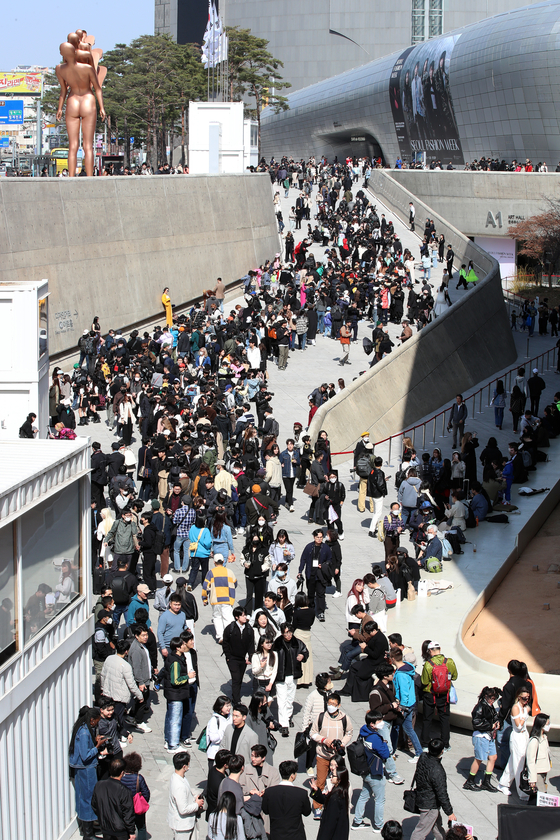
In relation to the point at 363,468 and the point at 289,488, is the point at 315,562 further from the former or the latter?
the point at 363,468

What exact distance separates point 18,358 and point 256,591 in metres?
5.41

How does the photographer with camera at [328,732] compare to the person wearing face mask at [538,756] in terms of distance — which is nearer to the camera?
the photographer with camera at [328,732]

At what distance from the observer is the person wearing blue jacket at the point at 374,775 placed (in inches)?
325

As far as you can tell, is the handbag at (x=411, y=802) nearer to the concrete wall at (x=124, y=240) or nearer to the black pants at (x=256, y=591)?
the black pants at (x=256, y=591)

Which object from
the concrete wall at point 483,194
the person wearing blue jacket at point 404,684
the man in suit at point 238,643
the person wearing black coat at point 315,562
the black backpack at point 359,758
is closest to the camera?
the black backpack at point 359,758

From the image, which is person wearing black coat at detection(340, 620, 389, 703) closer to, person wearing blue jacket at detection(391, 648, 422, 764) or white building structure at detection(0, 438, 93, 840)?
person wearing blue jacket at detection(391, 648, 422, 764)

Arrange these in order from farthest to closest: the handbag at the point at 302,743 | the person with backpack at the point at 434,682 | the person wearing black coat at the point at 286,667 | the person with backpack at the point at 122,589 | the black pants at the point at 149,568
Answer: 1. the black pants at the point at 149,568
2. the person with backpack at the point at 122,589
3. the person with backpack at the point at 434,682
4. the person wearing black coat at the point at 286,667
5. the handbag at the point at 302,743

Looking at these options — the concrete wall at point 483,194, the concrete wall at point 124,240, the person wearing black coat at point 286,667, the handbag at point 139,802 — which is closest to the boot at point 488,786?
the person wearing black coat at point 286,667

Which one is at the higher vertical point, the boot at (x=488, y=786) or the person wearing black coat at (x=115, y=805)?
the person wearing black coat at (x=115, y=805)

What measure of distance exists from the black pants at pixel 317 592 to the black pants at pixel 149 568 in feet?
6.50

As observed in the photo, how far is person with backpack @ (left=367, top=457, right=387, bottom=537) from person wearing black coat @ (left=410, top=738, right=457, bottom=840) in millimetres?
8475

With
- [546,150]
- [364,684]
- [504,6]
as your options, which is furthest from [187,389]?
[504,6]

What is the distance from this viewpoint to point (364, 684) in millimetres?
10328

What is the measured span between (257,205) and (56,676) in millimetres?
29532
